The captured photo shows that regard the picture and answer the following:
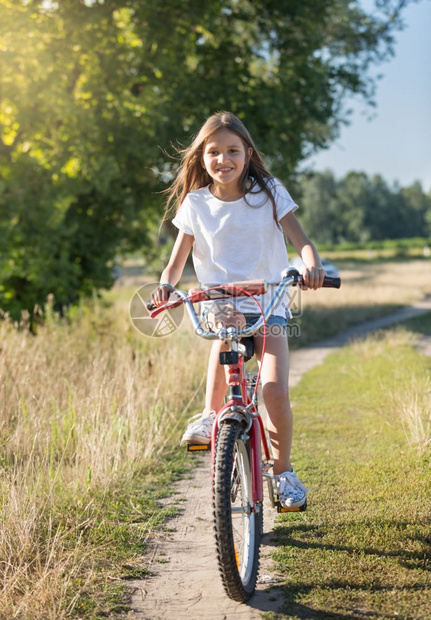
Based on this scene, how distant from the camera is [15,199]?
484 inches

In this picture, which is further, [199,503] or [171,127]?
[171,127]

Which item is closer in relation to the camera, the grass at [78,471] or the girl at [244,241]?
the grass at [78,471]

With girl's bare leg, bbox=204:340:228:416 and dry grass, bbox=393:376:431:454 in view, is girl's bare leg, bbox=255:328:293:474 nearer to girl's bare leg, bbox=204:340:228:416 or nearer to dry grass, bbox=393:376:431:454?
girl's bare leg, bbox=204:340:228:416

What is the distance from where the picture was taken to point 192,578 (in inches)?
136

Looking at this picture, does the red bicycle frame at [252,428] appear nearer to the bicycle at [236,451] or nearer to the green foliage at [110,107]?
the bicycle at [236,451]

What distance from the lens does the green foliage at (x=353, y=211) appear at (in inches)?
3826

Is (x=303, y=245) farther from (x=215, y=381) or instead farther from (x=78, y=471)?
(x=78, y=471)

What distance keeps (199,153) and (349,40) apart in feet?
59.4

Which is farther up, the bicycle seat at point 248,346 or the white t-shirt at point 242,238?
the white t-shirt at point 242,238

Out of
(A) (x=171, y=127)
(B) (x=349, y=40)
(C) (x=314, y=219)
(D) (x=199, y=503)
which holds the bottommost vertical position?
(D) (x=199, y=503)

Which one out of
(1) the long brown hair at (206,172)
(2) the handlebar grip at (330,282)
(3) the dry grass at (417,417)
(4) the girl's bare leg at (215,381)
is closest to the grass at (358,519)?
(3) the dry grass at (417,417)

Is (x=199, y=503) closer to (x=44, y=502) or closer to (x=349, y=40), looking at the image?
(x=44, y=502)

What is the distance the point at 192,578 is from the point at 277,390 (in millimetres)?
1032

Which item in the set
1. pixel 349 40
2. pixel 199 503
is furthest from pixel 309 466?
pixel 349 40
